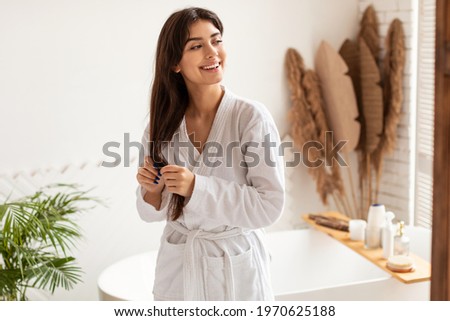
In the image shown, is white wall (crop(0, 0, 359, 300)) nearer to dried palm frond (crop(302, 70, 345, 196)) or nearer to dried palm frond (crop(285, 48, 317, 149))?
dried palm frond (crop(285, 48, 317, 149))

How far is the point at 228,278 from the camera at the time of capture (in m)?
1.71

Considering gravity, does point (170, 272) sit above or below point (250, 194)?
below

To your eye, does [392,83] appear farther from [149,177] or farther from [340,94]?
[149,177]

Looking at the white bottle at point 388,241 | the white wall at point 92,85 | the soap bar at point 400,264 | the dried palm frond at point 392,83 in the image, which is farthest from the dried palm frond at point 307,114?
the soap bar at point 400,264

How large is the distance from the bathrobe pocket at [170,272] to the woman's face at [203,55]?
439mm

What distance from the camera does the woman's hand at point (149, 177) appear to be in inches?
65.4

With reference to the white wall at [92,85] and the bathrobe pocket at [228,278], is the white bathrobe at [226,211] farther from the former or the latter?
the white wall at [92,85]

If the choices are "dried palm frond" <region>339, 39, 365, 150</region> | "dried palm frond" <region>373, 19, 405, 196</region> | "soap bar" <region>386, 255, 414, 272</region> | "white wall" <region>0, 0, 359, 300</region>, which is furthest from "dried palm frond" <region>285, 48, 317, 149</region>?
"soap bar" <region>386, 255, 414, 272</region>

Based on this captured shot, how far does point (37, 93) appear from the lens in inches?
130

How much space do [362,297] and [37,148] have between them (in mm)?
1734

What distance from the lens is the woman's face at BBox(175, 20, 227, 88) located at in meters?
1.65

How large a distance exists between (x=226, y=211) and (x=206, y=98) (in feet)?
Result: 1.04
